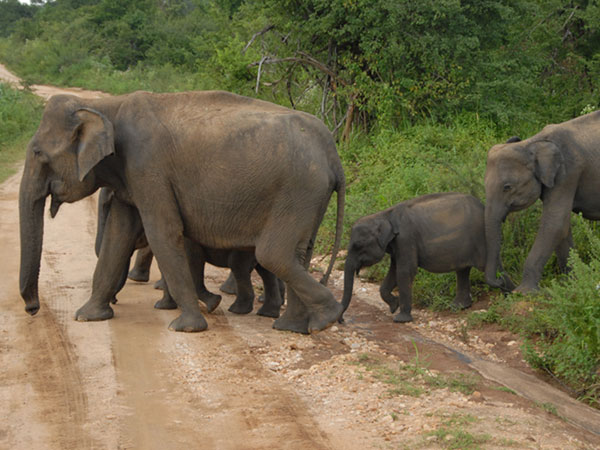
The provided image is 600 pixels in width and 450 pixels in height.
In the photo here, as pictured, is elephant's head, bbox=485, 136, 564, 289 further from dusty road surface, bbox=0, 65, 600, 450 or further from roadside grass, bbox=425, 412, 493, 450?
roadside grass, bbox=425, 412, 493, 450

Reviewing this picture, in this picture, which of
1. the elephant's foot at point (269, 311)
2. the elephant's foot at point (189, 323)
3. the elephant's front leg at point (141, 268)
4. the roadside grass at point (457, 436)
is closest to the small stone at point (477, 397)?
the roadside grass at point (457, 436)

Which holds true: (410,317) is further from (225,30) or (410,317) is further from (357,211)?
(225,30)

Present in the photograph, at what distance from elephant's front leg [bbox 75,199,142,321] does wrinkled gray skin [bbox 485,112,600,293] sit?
3023mm

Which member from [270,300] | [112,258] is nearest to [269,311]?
[270,300]

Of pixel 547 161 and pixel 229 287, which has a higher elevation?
pixel 547 161

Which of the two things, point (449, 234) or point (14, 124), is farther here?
point (14, 124)

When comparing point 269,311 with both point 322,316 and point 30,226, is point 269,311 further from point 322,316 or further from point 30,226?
point 30,226

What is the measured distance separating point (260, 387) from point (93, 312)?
6.46ft

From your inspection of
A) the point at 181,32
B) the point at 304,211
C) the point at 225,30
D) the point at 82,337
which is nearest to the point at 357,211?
the point at 304,211

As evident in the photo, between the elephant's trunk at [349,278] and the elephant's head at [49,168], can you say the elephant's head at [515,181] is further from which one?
the elephant's head at [49,168]

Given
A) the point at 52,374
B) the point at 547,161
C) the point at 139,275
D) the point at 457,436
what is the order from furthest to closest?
the point at 139,275 → the point at 547,161 → the point at 52,374 → the point at 457,436

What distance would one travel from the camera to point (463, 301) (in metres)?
7.17

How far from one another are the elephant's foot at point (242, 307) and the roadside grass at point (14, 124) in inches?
323

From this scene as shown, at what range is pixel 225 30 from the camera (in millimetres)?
21078
